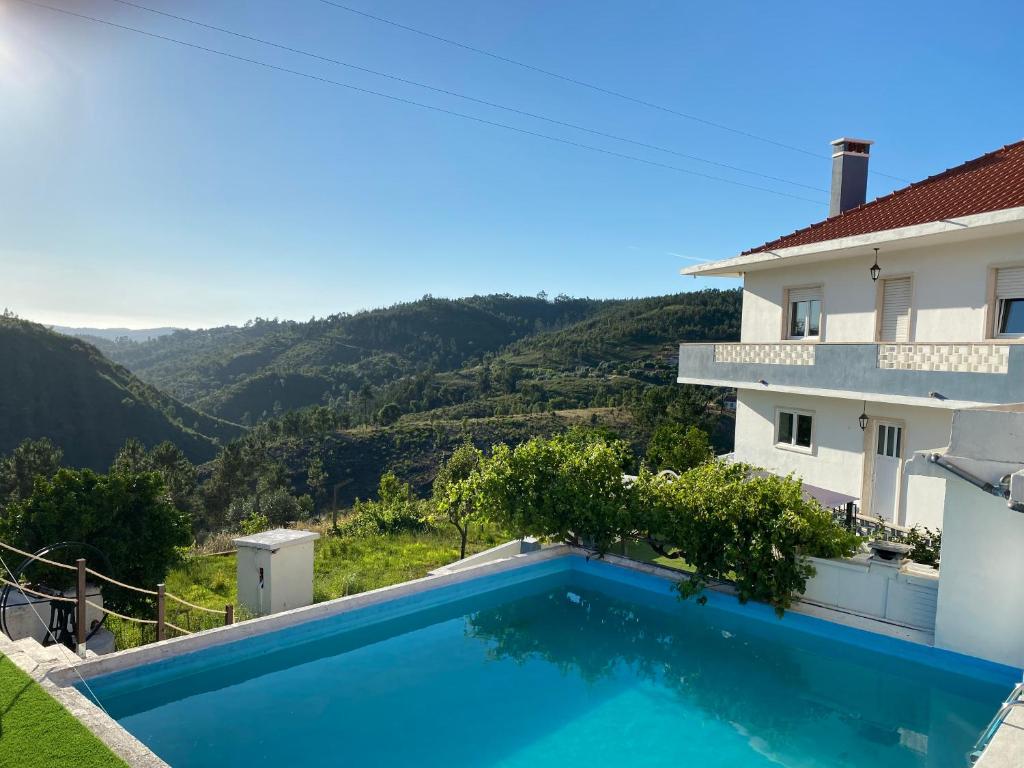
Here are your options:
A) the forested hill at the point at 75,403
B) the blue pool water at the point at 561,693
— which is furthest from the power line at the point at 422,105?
the forested hill at the point at 75,403

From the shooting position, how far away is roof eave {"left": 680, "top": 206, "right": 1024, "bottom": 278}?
10938mm

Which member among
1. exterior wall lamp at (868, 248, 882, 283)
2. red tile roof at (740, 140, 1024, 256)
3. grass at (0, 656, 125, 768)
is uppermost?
red tile roof at (740, 140, 1024, 256)

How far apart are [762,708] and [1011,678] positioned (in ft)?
9.33

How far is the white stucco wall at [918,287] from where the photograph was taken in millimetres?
12016

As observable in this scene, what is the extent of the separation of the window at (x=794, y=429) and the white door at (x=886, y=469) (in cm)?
159

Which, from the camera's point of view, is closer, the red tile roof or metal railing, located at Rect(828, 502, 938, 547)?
metal railing, located at Rect(828, 502, 938, 547)

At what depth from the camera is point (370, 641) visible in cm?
927

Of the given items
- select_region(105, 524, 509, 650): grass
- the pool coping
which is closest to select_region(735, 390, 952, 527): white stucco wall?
the pool coping

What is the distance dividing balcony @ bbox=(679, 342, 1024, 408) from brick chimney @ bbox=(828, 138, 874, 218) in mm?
5284

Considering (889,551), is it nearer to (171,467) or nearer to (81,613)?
(81,613)

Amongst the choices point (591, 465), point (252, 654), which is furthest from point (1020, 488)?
point (252, 654)

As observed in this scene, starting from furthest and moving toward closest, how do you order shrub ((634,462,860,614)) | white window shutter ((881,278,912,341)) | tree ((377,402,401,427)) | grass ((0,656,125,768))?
1. tree ((377,402,401,427))
2. white window shutter ((881,278,912,341))
3. shrub ((634,462,860,614))
4. grass ((0,656,125,768))

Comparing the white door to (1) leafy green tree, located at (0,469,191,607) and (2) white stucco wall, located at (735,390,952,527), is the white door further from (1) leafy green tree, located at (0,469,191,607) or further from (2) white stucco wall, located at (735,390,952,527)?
(1) leafy green tree, located at (0,469,191,607)

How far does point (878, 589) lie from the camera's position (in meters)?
9.06
